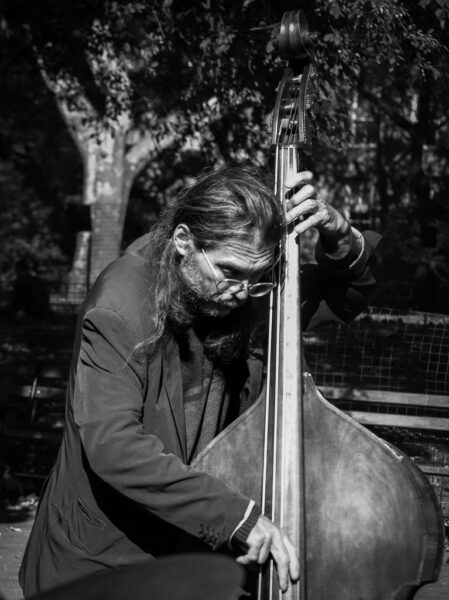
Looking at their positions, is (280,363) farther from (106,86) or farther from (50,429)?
(106,86)

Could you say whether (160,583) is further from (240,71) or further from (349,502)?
(240,71)

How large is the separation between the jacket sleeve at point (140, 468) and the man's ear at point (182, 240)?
42cm

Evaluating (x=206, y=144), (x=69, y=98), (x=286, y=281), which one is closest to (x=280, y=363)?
(x=286, y=281)

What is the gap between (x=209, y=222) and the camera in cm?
235

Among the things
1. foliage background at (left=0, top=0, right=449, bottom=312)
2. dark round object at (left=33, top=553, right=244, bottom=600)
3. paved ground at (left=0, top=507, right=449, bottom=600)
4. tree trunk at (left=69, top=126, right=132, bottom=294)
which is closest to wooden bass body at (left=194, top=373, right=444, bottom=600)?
foliage background at (left=0, top=0, right=449, bottom=312)

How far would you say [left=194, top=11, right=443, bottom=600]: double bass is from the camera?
219 centimetres

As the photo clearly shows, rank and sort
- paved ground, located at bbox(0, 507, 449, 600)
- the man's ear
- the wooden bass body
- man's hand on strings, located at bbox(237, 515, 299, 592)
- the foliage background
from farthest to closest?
1. the foliage background
2. paved ground, located at bbox(0, 507, 449, 600)
3. the man's ear
4. the wooden bass body
5. man's hand on strings, located at bbox(237, 515, 299, 592)

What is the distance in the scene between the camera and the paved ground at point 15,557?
5.05 meters

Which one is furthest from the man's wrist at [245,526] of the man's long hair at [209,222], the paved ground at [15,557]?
the paved ground at [15,557]

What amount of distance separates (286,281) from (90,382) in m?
0.64

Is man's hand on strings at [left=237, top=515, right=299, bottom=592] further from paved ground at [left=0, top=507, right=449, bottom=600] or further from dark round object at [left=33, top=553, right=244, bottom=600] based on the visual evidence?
paved ground at [left=0, top=507, right=449, bottom=600]

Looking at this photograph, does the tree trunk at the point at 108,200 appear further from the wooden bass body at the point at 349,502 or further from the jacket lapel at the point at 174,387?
the wooden bass body at the point at 349,502

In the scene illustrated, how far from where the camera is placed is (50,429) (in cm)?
711

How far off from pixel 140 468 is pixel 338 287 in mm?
1053
